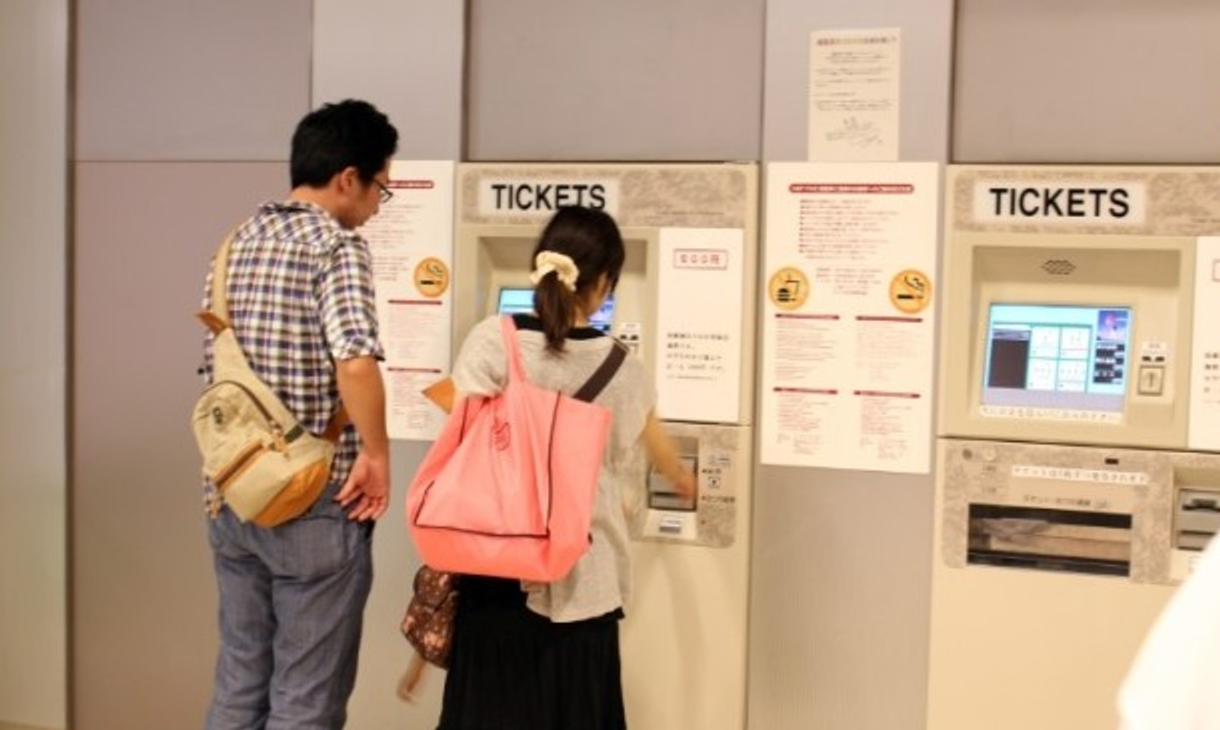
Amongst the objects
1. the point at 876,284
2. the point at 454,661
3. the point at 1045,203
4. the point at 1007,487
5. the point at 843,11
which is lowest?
the point at 454,661

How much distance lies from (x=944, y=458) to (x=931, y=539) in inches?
7.9

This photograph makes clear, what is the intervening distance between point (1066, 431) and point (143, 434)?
98.4 inches

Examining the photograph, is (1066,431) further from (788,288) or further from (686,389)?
(686,389)

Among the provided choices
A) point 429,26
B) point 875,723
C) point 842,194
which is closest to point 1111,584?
point 875,723

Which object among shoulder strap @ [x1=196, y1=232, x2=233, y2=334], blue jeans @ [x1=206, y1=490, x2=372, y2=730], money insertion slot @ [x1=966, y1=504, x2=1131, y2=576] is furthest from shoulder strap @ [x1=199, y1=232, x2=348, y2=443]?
money insertion slot @ [x1=966, y1=504, x2=1131, y2=576]

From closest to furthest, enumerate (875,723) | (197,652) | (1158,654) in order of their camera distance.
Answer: (1158,654), (875,723), (197,652)

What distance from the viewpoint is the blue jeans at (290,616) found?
261 centimetres

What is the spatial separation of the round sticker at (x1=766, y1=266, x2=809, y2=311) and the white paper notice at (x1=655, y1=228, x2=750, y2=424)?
0.08m

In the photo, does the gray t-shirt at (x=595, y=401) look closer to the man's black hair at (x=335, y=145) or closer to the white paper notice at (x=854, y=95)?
the man's black hair at (x=335, y=145)

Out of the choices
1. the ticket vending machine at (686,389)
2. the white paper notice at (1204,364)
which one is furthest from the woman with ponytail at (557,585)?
the white paper notice at (1204,364)

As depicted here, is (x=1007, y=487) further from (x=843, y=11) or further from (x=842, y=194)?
(x=843, y=11)

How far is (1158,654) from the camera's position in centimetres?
118

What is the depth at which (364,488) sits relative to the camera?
2.65 metres

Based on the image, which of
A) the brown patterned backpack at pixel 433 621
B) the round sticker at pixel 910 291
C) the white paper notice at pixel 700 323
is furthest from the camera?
the white paper notice at pixel 700 323
